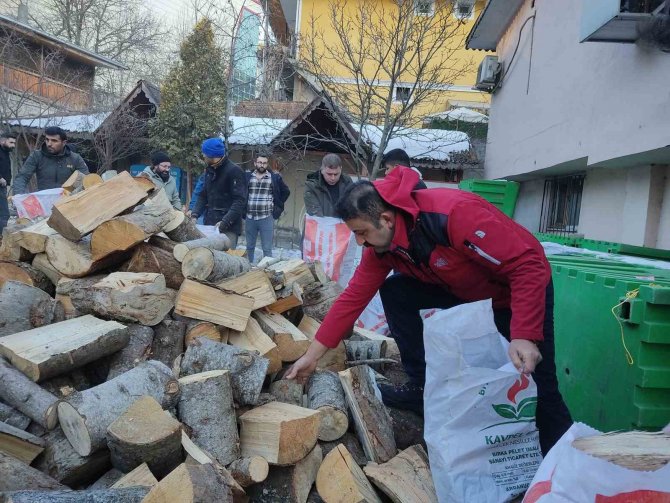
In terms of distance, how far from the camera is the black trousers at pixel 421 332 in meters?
2.41

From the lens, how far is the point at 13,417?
7.57 feet

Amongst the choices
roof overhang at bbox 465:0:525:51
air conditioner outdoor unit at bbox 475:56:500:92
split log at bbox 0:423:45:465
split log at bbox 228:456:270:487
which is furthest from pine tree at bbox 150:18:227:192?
split log at bbox 228:456:270:487

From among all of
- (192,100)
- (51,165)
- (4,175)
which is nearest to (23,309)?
(51,165)

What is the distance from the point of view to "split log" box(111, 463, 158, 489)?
1925mm

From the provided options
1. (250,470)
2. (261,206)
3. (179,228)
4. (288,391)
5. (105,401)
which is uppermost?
(261,206)

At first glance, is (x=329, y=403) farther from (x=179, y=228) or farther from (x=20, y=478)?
(x=179, y=228)

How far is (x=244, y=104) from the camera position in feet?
56.0

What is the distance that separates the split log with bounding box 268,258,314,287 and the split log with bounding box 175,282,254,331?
34.8 inches

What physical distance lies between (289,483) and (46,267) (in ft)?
7.32

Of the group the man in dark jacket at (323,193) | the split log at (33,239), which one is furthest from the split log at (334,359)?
the man in dark jacket at (323,193)

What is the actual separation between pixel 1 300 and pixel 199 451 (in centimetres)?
157

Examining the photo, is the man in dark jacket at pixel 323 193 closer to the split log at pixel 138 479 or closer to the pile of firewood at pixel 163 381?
the pile of firewood at pixel 163 381

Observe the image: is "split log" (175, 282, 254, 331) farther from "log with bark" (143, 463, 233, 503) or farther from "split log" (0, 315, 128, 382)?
"log with bark" (143, 463, 233, 503)

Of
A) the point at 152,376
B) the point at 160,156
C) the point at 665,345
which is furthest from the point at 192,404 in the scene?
the point at 160,156
